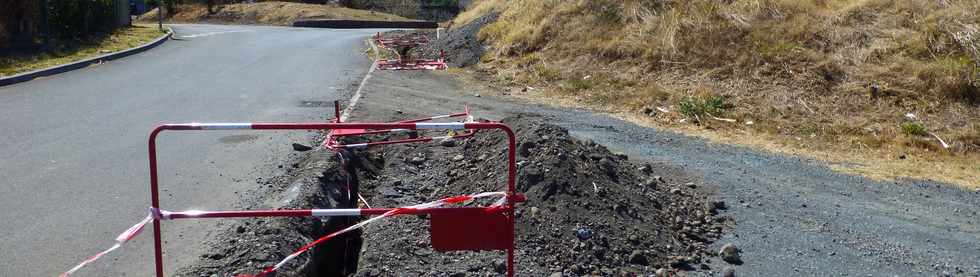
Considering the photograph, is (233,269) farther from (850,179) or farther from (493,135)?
(850,179)

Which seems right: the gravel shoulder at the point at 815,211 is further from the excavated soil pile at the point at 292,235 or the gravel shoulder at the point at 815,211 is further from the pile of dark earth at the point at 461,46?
the pile of dark earth at the point at 461,46

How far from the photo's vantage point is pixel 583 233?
5.18m

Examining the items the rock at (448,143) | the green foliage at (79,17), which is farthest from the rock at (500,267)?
the green foliage at (79,17)

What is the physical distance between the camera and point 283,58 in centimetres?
1861

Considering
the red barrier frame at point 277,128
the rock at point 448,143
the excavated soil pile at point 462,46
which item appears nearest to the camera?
the red barrier frame at point 277,128

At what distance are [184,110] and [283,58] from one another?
8245 millimetres

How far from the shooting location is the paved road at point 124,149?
17.3 feet

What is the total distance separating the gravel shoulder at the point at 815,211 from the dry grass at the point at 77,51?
7475 millimetres

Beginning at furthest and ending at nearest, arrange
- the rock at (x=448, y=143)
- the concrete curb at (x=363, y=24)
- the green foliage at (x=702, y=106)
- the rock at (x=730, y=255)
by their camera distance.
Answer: the concrete curb at (x=363, y=24)
the green foliage at (x=702, y=106)
the rock at (x=448, y=143)
the rock at (x=730, y=255)

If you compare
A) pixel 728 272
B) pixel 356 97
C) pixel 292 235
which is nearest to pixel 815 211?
pixel 728 272

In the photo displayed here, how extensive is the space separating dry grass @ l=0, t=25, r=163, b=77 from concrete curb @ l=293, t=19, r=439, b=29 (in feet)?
47.0

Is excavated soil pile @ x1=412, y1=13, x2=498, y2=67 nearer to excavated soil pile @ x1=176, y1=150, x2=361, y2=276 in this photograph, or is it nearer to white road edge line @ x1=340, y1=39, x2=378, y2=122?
white road edge line @ x1=340, y1=39, x2=378, y2=122

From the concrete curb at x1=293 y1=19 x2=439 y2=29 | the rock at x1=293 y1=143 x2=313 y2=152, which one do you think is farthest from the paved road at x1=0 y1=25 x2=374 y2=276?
the concrete curb at x1=293 y1=19 x2=439 y2=29

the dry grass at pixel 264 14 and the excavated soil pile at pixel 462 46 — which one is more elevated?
the excavated soil pile at pixel 462 46
